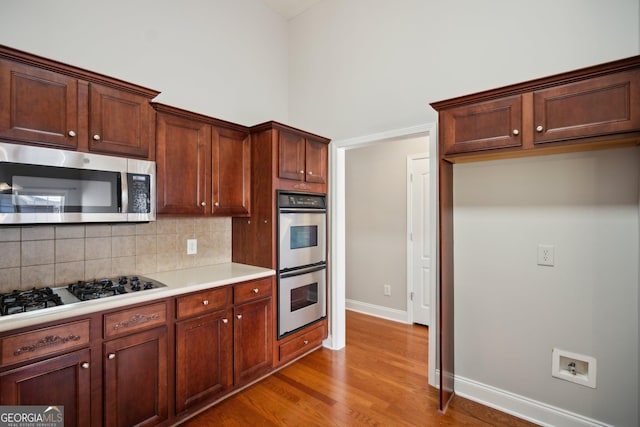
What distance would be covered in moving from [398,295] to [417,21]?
3.11 meters

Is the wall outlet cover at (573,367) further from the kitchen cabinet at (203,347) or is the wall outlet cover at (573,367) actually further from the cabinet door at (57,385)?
the cabinet door at (57,385)

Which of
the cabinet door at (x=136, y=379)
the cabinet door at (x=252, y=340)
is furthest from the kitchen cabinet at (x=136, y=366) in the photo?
the cabinet door at (x=252, y=340)

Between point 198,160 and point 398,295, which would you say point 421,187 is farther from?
point 198,160

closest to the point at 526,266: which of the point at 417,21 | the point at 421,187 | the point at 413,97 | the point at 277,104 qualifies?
the point at 413,97

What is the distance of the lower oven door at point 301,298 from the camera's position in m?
2.79

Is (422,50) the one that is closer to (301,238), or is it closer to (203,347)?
(301,238)

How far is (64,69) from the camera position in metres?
1.76

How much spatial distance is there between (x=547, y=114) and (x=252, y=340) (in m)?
2.60

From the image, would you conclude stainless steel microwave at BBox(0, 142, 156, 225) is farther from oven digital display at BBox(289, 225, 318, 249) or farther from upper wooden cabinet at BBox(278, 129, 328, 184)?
oven digital display at BBox(289, 225, 318, 249)

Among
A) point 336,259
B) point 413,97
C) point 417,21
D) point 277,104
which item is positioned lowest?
point 336,259

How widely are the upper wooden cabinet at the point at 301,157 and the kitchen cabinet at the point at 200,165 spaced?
344 mm

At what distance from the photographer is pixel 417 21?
2.70 m

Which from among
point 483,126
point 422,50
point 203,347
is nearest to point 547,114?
point 483,126

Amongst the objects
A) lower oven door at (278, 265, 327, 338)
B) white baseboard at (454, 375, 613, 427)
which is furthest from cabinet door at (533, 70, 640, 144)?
lower oven door at (278, 265, 327, 338)
